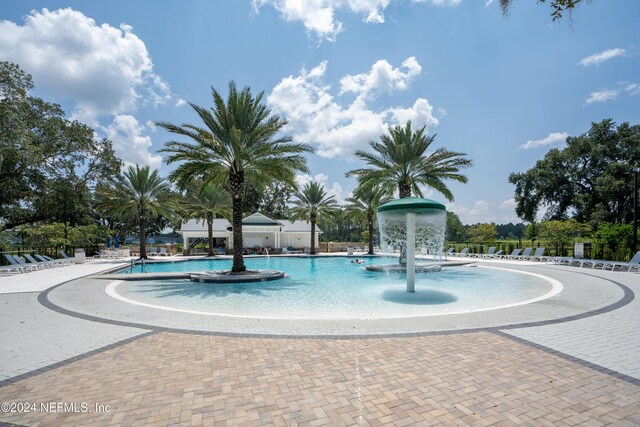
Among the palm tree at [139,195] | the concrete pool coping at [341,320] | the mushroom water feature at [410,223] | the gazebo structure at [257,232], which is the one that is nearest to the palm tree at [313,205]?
the gazebo structure at [257,232]

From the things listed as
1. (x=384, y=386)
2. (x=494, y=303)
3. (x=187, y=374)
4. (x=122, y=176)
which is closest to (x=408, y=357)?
(x=384, y=386)

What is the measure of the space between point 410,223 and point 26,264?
20223 mm

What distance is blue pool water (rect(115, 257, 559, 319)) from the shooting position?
888 cm

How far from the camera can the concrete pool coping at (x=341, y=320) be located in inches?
241

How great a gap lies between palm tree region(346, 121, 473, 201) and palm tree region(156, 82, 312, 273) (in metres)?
5.45

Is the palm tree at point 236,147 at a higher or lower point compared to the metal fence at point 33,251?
higher

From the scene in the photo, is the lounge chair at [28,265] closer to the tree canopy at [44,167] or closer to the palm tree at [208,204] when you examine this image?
the tree canopy at [44,167]

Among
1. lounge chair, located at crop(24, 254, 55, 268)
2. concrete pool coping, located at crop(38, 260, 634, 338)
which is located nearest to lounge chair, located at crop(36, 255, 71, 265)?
lounge chair, located at crop(24, 254, 55, 268)

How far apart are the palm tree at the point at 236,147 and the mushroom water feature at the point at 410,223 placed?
547cm

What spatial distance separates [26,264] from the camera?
696 inches

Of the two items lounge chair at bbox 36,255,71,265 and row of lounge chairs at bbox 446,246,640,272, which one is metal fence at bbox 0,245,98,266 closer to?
lounge chair at bbox 36,255,71,265

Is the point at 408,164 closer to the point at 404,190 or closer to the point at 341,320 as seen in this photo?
the point at 404,190

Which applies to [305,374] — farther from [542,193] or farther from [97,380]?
[542,193]

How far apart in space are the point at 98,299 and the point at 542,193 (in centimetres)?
4401
